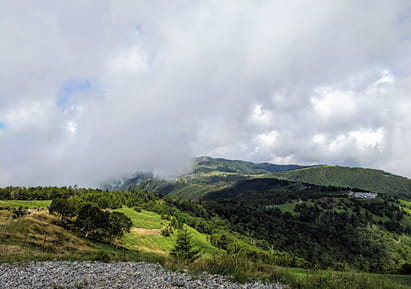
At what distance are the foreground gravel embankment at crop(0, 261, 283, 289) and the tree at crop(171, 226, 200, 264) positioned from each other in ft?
9.61

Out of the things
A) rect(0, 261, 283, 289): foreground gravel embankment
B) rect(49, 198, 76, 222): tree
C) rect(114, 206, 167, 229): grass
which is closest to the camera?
rect(0, 261, 283, 289): foreground gravel embankment

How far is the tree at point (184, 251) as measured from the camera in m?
16.6

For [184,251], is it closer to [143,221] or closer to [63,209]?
[63,209]

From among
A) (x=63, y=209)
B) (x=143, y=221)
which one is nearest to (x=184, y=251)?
(x=63, y=209)

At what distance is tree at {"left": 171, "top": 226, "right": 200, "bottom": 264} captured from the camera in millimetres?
16572

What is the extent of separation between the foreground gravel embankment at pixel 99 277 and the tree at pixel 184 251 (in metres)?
2.93

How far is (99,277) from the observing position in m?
11.7

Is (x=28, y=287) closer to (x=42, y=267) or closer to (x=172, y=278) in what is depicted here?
(x=42, y=267)

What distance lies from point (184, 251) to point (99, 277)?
27.4 metres

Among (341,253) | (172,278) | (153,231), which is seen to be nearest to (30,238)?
(172,278)

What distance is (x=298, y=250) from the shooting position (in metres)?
176

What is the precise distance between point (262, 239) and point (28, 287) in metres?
191

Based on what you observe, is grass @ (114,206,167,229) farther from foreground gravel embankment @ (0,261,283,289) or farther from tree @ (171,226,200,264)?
foreground gravel embankment @ (0,261,283,289)

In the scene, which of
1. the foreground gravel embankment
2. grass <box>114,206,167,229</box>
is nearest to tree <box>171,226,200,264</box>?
the foreground gravel embankment
